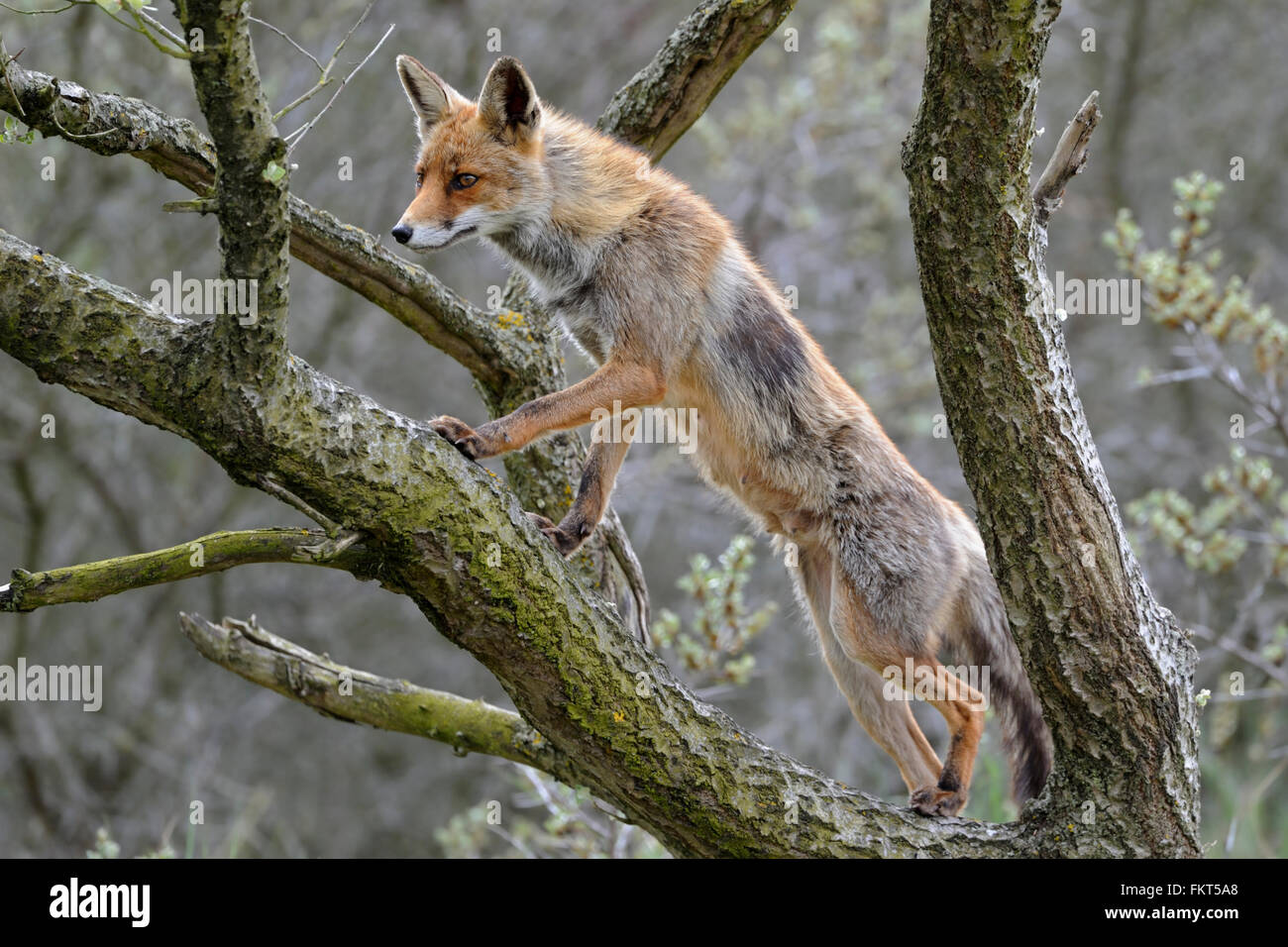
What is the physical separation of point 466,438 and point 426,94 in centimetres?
215

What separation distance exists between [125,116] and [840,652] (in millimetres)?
3964

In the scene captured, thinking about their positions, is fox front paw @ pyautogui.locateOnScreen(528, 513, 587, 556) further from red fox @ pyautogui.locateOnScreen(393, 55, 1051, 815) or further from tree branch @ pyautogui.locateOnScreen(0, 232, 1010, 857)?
tree branch @ pyautogui.locateOnScreen(0, 232, 1010, 857)

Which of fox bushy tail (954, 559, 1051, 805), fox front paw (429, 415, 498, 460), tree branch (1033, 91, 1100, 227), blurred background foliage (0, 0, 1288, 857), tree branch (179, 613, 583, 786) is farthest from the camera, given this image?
blurred background foliage (0, 0, 1288, 857)

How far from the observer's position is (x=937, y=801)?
5180 mm

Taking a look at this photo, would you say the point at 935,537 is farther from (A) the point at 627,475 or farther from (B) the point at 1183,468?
(B) the point at 1183,468

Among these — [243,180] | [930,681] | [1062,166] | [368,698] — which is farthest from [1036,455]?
[368,698]

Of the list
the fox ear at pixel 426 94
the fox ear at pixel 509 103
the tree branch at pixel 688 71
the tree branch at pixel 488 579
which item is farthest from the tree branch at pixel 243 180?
the tree branch at pixel 688 71

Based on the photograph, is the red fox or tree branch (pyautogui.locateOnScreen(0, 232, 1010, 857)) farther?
the red fox

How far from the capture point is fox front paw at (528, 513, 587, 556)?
4.89 m

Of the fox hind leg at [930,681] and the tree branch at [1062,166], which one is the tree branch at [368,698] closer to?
the fox hind leg at [930,681]

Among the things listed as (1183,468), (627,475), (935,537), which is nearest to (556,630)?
(935,537)

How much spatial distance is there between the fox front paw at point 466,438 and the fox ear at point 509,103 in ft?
5.74

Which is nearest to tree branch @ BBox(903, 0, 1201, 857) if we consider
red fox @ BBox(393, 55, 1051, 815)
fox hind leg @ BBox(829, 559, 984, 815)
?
fox hind leg @ BBox(829, 559, 984, 815)
